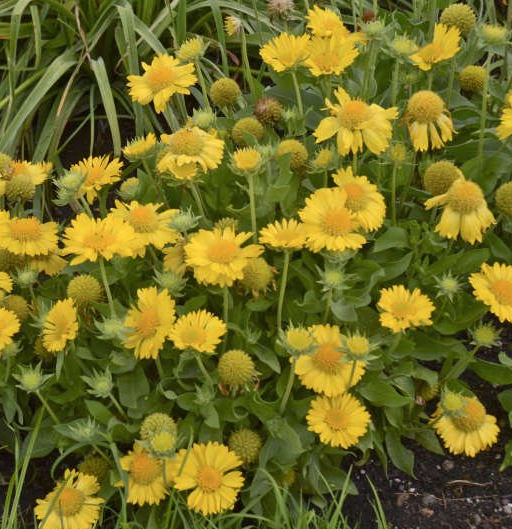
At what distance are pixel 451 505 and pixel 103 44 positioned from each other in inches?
75.6

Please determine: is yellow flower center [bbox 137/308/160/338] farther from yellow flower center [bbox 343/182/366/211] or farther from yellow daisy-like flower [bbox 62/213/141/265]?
yellow flower center [bbox 343/182/366/211]

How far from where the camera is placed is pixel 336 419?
1622 mm

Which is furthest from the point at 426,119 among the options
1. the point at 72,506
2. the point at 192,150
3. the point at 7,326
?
the point at 72,506

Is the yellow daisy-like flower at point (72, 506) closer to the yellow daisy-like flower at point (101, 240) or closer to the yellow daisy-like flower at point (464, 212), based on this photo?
the yellow daisy-like flower at point (101, 240)

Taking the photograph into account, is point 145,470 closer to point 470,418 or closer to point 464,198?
point 470,418

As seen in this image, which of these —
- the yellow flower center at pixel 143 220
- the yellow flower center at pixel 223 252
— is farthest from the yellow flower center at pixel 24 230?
the yellow flower center at pixel 223 252

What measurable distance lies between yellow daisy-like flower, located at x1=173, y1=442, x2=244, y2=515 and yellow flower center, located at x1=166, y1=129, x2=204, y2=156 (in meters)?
0.62

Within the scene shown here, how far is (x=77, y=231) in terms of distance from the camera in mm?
1654

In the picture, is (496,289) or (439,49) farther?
(439,49)

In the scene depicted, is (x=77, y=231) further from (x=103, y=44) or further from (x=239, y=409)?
(x=103, y=44)

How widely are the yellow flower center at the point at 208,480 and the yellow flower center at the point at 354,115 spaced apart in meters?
0.78

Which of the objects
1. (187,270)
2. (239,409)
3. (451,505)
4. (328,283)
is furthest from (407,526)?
(187,270)

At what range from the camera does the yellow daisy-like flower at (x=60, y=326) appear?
1.68m

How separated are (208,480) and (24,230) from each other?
0.72 meters
